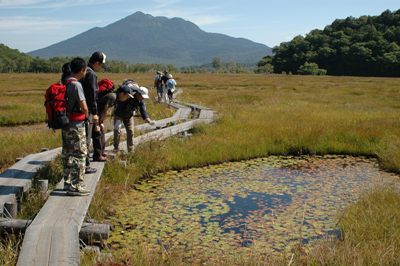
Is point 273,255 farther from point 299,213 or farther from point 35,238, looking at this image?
point 35,238

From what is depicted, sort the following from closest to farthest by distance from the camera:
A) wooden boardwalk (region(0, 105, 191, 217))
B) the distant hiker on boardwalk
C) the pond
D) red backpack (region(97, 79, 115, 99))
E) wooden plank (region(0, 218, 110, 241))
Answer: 1. wooden plank (region(0, 218, 110, 241))
2. the pond
3. wooden boardwalk (region(0, 105, 191, 217))
4. red backpack (region(97, 79, 115, 99))
5. the distant hiker on boardwalk

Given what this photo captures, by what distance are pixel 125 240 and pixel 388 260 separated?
3.25 m

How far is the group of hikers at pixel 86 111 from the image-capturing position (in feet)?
19.0

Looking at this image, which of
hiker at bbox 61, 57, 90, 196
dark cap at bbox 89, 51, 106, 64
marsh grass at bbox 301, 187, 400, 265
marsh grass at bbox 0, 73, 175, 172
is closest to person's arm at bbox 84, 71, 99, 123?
dark cap at bbox 89, 51, 106, 64

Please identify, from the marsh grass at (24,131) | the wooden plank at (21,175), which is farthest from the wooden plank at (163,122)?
the wooden plank at (21,175)

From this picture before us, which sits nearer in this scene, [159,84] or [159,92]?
[159,84]

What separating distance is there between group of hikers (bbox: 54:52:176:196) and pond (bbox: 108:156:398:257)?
99 cm

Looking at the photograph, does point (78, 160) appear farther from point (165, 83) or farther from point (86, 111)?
point (165, 83)

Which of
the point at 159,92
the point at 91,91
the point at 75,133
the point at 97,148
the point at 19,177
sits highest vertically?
the point at 91,91

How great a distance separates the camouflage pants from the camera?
230 inches

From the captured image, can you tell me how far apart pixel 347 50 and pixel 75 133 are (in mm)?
79838

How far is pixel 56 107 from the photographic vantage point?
568 cm

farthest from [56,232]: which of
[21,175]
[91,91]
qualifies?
[21,175]

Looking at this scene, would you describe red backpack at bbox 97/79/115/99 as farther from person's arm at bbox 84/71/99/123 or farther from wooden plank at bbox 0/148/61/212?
wooden plank at bbox 0/148/61/212
